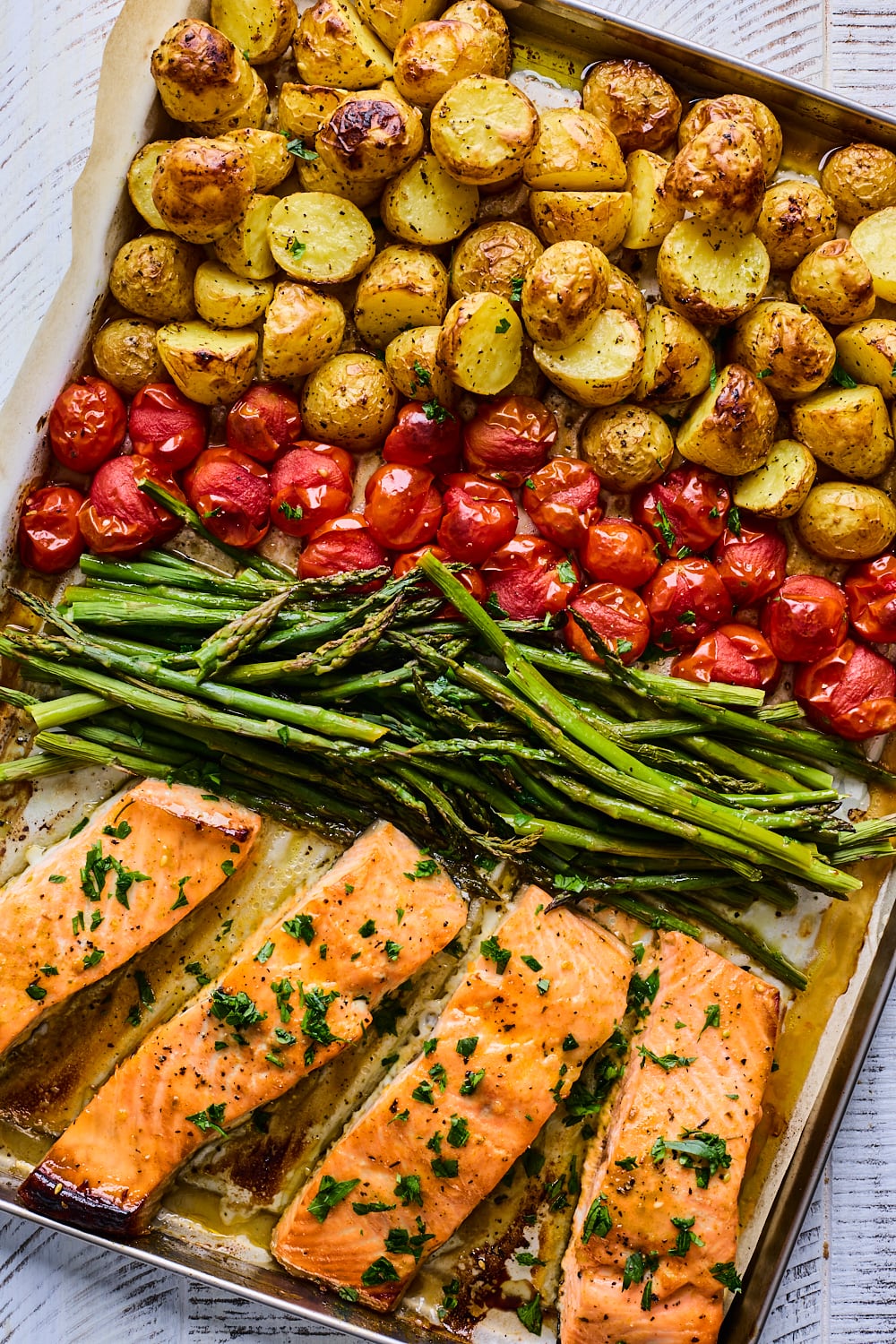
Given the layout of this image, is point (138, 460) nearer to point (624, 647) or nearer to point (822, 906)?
point (624, 647)

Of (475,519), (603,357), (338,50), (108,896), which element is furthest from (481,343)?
(108,896)

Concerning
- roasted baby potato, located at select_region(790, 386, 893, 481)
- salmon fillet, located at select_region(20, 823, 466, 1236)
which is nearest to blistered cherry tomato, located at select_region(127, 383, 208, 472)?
salmon fillet, located at select_region(20, 823, 466, 1236)

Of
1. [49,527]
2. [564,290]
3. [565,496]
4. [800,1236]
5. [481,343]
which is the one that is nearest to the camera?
[564,290]

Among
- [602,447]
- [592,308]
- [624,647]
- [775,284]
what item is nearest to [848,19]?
[775,284]

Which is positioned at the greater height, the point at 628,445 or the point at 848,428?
the point at 628,445

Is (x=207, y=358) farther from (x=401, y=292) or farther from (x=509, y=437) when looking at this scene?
(x=509, y=437)

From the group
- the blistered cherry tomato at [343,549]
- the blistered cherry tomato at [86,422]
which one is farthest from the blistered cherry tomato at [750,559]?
the blistered cherry tomato at [86,422]

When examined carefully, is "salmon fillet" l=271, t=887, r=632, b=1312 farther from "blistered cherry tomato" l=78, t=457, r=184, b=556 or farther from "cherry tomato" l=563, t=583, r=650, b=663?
"blistered cherry tomato" l=78, t=457, r=184, b=556
